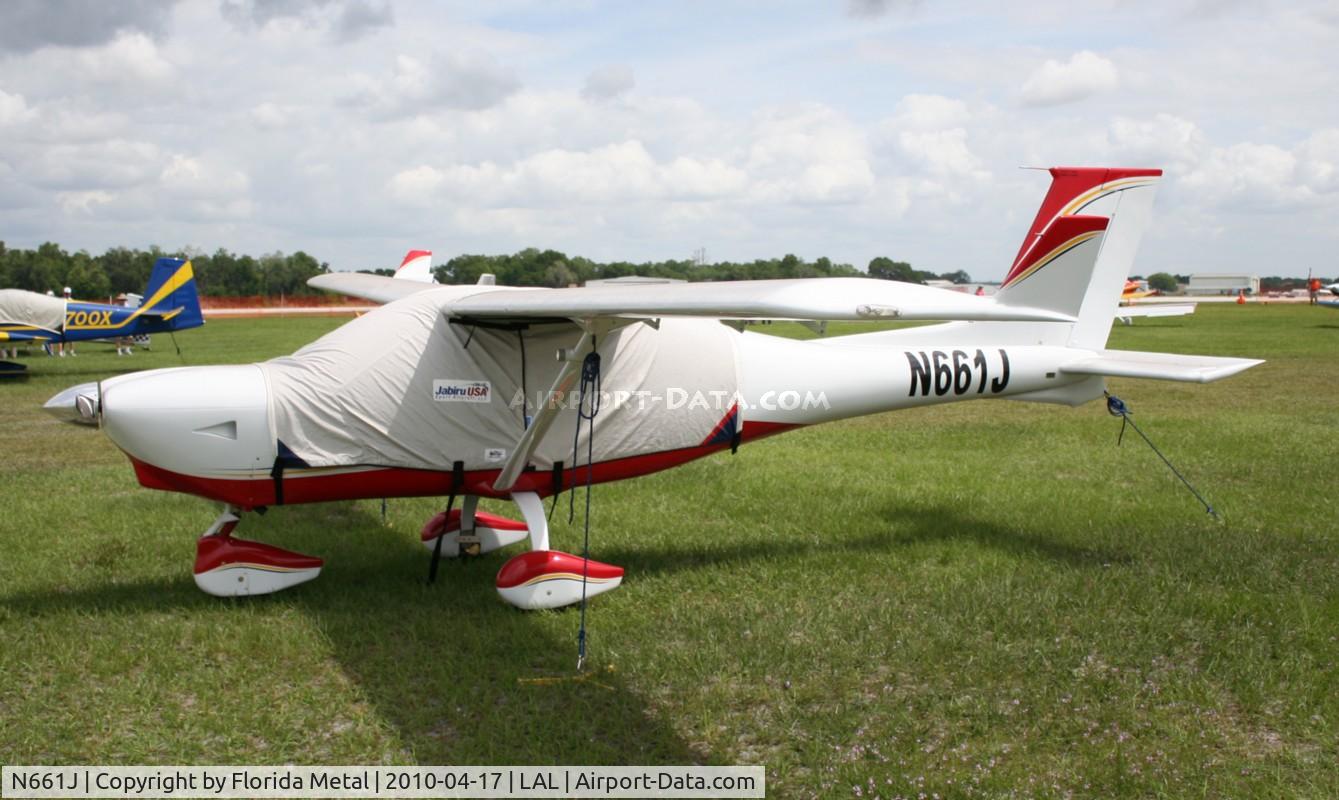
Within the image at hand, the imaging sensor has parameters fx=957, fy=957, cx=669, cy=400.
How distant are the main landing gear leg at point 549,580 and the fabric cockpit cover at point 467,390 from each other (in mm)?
639

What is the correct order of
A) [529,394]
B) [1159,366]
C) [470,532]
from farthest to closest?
[1159,366], [470,532], [529,394]

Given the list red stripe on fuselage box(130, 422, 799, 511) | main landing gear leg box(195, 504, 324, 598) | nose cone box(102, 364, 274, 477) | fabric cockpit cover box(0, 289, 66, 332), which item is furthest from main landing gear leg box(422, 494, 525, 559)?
fabric cockpit cover box(0, 289, 66, 332)

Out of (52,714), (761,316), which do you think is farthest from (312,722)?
(761,316)

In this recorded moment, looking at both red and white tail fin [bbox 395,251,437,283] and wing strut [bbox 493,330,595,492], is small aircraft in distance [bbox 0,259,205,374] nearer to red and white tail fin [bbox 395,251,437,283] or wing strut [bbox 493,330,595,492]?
red and white tail fin [bbox 395,251,437,283]

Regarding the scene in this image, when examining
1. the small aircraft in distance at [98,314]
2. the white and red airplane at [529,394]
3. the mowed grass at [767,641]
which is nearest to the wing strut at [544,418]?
the white and red airplane at [529,394]

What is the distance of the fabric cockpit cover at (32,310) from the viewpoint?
20.9 m

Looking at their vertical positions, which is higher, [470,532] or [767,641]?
[470,532]

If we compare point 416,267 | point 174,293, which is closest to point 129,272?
point 174,293

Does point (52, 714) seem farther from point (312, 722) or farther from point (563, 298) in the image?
point (563, 298)

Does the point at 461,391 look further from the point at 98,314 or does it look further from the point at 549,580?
the point at 98,314

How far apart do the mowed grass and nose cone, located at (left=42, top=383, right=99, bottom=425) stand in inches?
46.8

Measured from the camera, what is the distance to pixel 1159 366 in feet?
22.0

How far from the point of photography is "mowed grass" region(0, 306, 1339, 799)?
405cm

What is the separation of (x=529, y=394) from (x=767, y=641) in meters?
2.03
